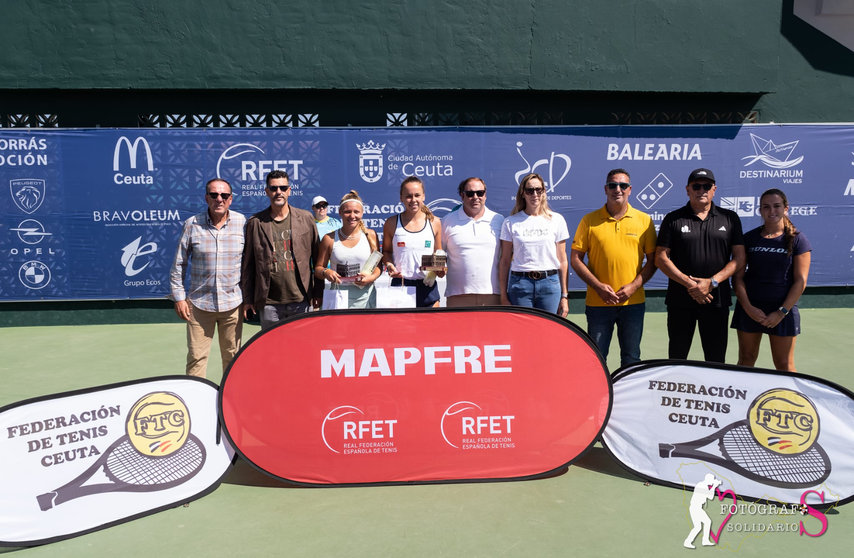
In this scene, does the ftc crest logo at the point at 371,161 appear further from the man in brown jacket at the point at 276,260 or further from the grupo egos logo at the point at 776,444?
the grupo egos logo at the point at 776,444

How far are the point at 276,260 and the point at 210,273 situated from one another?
1.64ft

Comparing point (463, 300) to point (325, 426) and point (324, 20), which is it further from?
point (324, 20)

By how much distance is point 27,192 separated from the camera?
27.6 feet

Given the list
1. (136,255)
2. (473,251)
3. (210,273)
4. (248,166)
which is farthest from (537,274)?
(136,255)

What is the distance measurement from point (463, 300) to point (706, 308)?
178 cm

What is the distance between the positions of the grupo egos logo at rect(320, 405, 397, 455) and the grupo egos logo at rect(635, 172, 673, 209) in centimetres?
709

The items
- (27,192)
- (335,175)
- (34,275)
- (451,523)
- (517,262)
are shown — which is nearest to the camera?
(451,523)

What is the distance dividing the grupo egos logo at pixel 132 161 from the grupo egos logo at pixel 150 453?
648cm

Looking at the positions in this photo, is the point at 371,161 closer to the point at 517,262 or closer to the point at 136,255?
the point at 136,255

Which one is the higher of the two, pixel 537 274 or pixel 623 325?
pixel 537 274

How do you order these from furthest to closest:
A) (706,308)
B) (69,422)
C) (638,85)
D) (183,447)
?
(638,85), (706,308), (183,447), (69,422)

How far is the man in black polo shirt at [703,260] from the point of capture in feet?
13.2

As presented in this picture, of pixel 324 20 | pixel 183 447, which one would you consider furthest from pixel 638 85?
pixel 183 447

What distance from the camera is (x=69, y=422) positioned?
289 centimetres
